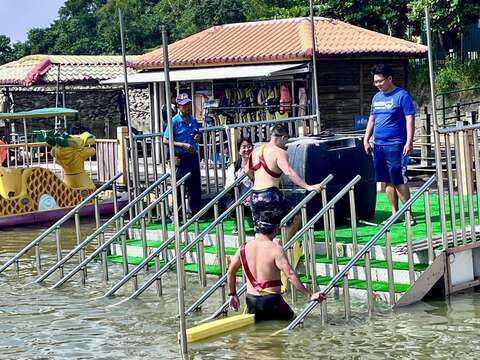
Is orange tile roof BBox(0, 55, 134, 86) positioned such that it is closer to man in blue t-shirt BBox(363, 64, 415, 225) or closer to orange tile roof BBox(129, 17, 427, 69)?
orange tile roof BBox(129, 17, 427, 69)

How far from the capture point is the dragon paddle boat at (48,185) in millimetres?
20484

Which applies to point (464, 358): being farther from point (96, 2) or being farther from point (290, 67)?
point (96, 2)

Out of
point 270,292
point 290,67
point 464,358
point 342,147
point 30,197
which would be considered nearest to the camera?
point 464,358

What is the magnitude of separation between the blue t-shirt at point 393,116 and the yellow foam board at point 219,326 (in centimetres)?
317

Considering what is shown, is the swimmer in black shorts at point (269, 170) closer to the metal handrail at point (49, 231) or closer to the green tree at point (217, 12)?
the metal handrail at point (49, 231)

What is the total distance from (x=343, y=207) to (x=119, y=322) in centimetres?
360

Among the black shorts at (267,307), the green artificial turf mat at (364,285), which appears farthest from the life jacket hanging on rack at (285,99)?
the black shorts at (267,307)

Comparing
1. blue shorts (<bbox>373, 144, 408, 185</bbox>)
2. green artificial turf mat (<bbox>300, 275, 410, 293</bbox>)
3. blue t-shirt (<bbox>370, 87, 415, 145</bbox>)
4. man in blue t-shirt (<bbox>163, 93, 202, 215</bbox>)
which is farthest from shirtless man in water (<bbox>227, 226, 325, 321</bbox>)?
man in blue t-shirt (<bbox>163, 93, 202, 215</bbox>)

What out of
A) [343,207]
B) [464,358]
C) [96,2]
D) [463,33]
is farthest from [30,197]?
[96,2]

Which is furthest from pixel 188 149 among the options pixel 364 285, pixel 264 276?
pixel 264 276

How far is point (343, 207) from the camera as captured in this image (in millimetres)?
13828

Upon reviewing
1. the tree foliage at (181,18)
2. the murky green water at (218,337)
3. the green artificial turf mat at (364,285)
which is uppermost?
the tree foliage at (181,18)

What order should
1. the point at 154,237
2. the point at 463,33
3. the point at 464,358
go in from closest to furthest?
the point at 464,358, the point at 154,237, the point at 463,33

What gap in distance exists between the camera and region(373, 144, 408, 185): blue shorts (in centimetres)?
1255
